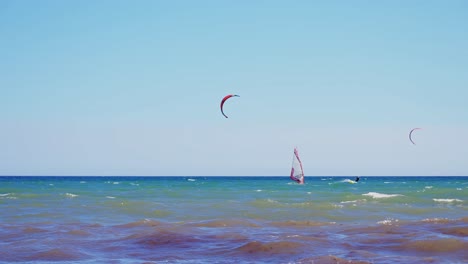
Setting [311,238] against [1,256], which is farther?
[311,238]

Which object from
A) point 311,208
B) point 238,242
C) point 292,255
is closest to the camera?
point 292,255

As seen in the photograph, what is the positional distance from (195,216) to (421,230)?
8165 millimetres

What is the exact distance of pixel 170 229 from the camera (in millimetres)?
12242

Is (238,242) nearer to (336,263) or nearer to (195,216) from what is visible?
(336,263)

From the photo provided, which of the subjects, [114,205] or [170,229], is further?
[114,205]

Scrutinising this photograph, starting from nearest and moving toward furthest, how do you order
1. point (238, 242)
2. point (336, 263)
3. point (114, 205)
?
point (336, 263), point (238, 242), point (114, 205)

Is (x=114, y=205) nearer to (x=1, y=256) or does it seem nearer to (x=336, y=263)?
(x=1, y=256)

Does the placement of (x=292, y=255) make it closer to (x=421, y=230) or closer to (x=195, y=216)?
(x=421, y=230)

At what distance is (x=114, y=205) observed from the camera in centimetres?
2241

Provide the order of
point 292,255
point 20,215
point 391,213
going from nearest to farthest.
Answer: point 292,255 < point 20,215 < point 391,213

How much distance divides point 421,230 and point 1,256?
841 centimetres

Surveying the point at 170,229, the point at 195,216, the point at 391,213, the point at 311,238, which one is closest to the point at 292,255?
the point at 311,238

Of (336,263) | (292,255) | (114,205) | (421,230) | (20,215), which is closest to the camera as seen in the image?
(336,263)

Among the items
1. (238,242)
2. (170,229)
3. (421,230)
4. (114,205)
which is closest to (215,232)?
(170,229)
